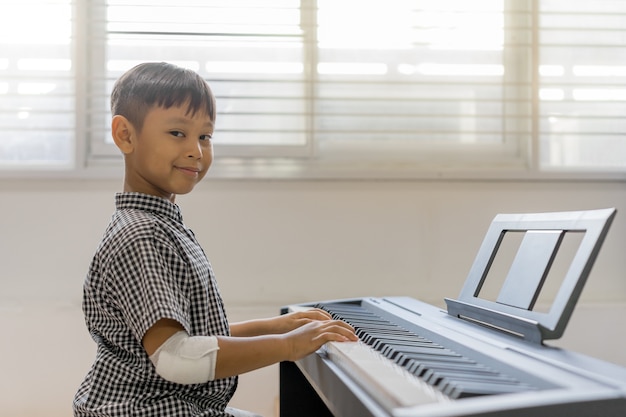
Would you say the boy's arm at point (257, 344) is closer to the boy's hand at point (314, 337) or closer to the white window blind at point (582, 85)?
the boy's hand at point (314, 337)

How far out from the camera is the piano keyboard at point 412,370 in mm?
834

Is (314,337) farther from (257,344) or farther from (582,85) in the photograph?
(582,85)

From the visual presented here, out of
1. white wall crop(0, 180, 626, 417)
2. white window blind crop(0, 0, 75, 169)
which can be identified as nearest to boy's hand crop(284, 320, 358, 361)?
white wall crop(0, 180, 626, 417)

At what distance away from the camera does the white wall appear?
220 cm

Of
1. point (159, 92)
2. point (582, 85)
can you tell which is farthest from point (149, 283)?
point (582, 85)

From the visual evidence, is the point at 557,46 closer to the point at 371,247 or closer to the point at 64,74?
the point at 371,247

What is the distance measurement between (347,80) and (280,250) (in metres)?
0.62

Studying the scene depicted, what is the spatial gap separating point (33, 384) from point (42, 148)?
759 mm

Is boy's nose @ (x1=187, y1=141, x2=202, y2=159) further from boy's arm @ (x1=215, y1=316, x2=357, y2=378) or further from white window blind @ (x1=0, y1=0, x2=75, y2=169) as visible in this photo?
white window blind @ (x1=0, y1=0, x2=75, y2=169)

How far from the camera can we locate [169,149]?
127cm

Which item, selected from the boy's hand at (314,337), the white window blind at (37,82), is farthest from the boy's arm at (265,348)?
the white window blind at (37,82)

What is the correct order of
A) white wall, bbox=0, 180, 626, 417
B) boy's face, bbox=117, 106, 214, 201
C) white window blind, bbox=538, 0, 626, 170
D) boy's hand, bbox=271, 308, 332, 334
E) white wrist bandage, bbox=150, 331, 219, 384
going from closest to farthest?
white wrist bandage, bbox=150, 331, 219, 384 → boy's face, bbox=117, 106, 214, 201 → boy's hand, bbox=271, 308, 332, 334 → white wall, bbox=0, 180, 626, 417 → white window blind, bbox=538, 0, 626, 170

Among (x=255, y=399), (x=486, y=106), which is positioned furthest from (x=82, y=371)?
(x=486, y=106)

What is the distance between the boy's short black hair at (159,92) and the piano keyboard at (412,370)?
→ 51cm
